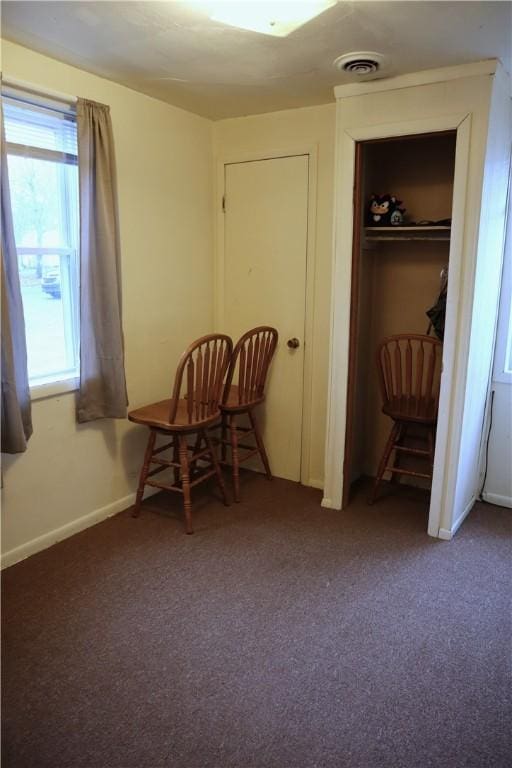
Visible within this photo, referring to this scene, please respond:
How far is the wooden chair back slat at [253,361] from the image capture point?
327cm

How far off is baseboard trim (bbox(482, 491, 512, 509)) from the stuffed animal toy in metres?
1.69

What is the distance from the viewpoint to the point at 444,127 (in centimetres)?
260

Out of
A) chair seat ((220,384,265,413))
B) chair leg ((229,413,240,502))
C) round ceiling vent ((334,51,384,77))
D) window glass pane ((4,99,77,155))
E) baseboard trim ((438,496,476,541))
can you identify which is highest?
round ceiling vent ((334,51,384,77))

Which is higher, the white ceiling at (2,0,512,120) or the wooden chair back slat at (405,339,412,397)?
the white ceiling at (2,0,512,120)

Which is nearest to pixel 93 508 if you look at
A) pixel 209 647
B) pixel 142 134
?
pixel 209 647

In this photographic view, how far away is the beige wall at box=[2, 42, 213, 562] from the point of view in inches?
104

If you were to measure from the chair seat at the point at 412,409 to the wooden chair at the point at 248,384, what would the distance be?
2.54 ft

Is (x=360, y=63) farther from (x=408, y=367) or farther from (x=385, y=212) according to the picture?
(x=408, y=367)

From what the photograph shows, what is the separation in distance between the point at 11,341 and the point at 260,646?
157cm

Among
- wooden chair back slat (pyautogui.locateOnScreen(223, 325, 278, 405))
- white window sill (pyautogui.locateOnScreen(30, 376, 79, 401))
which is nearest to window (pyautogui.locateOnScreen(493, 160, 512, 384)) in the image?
wooden chair back slat (pyautogui.locateOnScreen(223, 325, 278, 405))

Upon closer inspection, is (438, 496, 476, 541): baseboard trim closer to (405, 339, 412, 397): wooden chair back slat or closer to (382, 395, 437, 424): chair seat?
(382, 395, 437, 424): chair seat

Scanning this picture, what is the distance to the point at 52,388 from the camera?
8.83 feet

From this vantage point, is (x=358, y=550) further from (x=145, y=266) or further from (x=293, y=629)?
(x=145, y=266)

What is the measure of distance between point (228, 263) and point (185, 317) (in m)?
0.48
